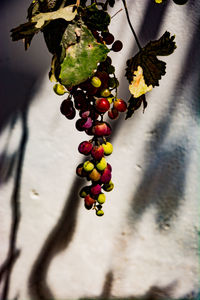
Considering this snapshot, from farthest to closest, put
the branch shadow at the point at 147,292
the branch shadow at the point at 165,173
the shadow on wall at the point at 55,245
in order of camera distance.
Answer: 1. the branch shadow at the point at 147,292
2. the shadow on wall at the point at 55,245
3. the branch shadow at the point at 165,173

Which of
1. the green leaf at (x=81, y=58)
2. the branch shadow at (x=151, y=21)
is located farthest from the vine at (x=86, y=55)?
the branch shadow at (x=151, y=21)

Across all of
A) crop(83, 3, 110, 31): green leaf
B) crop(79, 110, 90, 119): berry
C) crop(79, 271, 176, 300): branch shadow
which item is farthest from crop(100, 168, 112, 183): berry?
crop(79, 271, 176, 300): branch shadow

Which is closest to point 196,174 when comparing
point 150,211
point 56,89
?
point 150,211

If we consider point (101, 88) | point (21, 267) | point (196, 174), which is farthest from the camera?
point (21, 267)

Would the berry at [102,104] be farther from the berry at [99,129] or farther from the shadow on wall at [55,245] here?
the shadow on wall at [55,245]

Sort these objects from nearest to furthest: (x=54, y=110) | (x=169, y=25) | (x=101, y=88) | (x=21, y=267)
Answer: (x=101, y=88)
(x=169, y=25)
(x=54, y=110)
(x=21, y=267)

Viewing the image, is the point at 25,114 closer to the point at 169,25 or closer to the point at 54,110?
the point at 54,110
